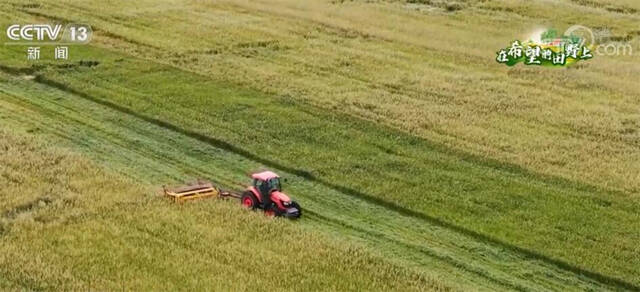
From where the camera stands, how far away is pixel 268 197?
910 inches

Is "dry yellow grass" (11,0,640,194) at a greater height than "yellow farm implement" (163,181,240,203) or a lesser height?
greater

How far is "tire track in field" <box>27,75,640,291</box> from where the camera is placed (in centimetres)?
2067

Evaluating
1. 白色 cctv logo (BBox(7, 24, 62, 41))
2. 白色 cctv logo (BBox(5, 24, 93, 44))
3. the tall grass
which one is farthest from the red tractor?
白色 cctv logo (BBox(7, 24, 62, 41))

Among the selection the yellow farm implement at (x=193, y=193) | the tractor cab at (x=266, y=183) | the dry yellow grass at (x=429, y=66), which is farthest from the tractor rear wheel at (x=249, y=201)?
the dry yellow grass at (x=429, y=66)

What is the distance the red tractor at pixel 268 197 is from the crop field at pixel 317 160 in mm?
547

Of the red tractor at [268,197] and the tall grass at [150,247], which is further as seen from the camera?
the red tractor at [268,197]

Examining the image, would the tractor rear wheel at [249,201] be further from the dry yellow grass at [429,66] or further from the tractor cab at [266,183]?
the dry yellow grass at [429,66]

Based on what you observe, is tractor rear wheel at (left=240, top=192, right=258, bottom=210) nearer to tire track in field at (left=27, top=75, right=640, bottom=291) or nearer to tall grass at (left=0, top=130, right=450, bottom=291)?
tall grass at (left=0, top=130, right=450, bottom=291)

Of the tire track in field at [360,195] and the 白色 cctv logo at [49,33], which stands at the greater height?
the 白色 cctv logo at [49,33]

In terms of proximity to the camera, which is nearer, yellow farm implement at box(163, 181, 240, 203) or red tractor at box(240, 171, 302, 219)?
red tractor at box(240, 171, 302, 219)

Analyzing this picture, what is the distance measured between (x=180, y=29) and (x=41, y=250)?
26.5 metres

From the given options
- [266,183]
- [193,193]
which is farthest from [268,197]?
[193,193]

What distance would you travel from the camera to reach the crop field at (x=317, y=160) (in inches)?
803

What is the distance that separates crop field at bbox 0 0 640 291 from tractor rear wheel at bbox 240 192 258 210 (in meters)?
0.52
